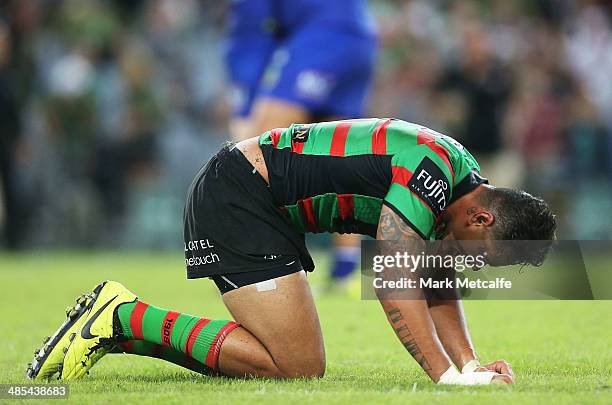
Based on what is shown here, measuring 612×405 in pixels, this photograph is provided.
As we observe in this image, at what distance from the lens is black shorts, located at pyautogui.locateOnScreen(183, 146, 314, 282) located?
5.64 m

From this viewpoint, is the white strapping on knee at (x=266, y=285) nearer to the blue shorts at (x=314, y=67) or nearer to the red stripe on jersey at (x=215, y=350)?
the red stripe on jersey at (x=215, y=350)

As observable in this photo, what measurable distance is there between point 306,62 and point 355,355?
393cm

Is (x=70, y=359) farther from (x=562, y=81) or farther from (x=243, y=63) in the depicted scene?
(x=562, y=81)

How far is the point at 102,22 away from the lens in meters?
17.4

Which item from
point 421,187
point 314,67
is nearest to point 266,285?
point 421,187

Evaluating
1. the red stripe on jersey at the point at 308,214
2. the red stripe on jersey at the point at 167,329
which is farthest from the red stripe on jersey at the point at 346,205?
the red stripe on jersey at the point at 167,329

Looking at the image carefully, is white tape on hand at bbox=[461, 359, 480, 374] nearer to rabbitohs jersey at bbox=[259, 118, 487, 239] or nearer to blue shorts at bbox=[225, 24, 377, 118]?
rabbitohs jersey at bbox=[259, 118, 487, 239]

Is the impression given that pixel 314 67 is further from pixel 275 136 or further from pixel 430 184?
pixel 430 184

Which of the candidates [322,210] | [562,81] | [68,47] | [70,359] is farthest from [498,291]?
[68,47]

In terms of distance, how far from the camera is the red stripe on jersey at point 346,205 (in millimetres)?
5484

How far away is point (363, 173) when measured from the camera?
17.6 ft

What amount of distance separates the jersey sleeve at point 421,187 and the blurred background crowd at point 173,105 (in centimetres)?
976

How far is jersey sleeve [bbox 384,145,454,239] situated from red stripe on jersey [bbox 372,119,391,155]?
0.50 ft

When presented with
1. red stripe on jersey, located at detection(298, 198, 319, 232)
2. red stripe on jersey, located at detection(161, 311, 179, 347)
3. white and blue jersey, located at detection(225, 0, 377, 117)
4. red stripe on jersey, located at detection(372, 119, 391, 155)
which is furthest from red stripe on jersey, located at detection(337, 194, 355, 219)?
white and blue jersey, located at detection(225, 0, 377, 117)
